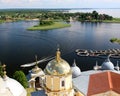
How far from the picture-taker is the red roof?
1472 cm

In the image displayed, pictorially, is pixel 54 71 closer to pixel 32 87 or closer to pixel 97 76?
pixel 97 76

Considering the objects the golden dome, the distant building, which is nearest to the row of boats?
the distant building

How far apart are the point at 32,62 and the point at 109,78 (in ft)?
57.7

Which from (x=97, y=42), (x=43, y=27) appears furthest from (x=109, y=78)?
(x=43, y=27)

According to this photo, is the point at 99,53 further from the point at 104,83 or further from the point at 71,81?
the point at 71,81

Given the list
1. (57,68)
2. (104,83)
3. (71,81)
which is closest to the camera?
(57,68)

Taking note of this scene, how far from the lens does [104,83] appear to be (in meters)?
15.1

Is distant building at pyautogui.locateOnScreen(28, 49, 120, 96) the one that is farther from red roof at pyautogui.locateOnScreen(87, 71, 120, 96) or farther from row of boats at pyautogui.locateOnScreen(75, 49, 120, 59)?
row of boats at pyautogui.locateOnScreen(75, 49, 120, 59)

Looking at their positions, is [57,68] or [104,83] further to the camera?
[104,83]

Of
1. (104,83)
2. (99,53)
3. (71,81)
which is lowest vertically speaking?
(99,53)

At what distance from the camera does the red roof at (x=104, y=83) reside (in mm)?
14720

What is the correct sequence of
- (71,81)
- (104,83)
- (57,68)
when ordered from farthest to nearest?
(104,83) → (71,81) → (57,68)

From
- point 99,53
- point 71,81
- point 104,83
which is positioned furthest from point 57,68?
point 99,53

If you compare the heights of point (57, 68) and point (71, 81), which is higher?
point (57, 68)
